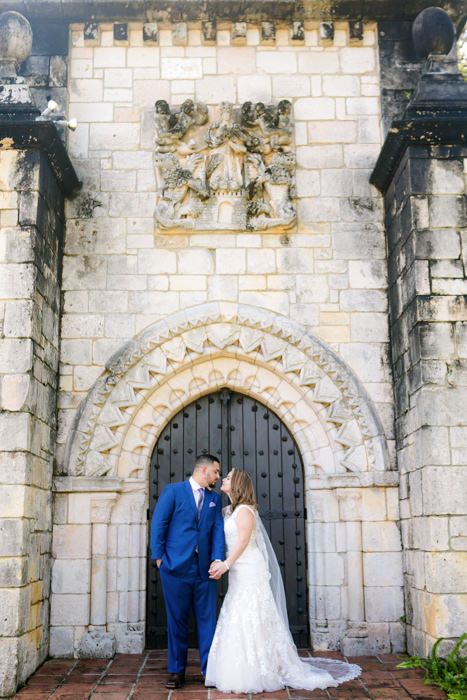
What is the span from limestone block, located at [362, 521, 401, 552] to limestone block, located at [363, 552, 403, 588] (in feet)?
0.16

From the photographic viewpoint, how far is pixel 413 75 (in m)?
6.74

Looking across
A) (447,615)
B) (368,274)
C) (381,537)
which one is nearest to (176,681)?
(447,615)

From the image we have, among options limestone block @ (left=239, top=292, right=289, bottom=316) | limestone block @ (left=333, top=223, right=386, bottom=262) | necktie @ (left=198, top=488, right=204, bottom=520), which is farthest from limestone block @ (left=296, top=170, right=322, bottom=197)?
necktie @ (left=198, top=488, right=204, bottom=520)

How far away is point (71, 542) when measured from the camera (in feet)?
19.3

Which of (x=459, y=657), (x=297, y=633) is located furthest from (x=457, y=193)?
(x=297, y=633)

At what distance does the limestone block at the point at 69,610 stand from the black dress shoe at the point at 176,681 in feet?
3.70

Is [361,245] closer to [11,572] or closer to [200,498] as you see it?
[200,498]

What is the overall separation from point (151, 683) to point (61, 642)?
108 centimetres

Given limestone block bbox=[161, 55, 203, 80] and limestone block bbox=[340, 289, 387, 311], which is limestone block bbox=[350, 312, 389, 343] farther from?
limestone block bbox=[161, 55, 203, 80]

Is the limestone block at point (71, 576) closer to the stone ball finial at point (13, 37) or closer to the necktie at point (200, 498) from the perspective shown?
the necktie at point (200, 498)

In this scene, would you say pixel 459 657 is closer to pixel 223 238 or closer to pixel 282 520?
pixel 282 520

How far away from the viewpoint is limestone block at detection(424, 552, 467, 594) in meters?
5.05

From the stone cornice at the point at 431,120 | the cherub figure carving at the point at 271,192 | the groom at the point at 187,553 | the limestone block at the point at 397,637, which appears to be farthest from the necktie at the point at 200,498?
the stone cornice at the point at 431,120

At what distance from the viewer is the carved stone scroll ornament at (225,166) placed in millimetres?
6457
